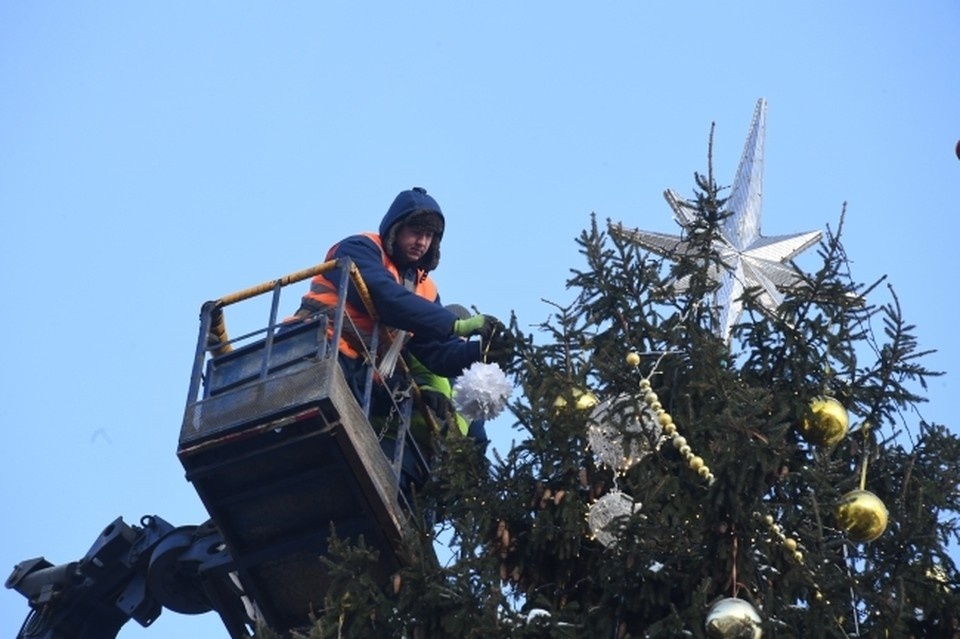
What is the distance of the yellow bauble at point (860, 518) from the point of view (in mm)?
9461

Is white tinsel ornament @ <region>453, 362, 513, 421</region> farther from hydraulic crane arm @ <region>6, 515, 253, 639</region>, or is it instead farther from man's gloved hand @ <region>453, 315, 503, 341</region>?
hydraulic crane arm @ <region>6, 515, 253, 639</region>

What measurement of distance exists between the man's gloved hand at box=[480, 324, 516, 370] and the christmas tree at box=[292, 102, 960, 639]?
1.73 feet

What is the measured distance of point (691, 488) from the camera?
32.4 feet

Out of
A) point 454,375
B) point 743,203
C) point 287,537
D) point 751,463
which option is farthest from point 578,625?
point 743,203

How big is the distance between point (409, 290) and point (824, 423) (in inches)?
148

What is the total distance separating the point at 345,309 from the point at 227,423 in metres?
1.31

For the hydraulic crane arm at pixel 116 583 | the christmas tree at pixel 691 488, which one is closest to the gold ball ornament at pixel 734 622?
the christmas tree at pixel 691 488

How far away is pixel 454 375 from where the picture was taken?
1291 centimetres

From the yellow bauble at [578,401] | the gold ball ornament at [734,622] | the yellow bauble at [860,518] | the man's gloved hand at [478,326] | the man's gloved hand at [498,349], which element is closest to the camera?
the gold ball ornament at [734,622]

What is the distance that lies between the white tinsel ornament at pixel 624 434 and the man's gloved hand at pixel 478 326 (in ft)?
7.31

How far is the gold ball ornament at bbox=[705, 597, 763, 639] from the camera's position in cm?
874

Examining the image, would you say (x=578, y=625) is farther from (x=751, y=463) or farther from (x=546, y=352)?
(x=546, y=352)

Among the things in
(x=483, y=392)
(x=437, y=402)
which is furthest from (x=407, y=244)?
(x=483, y=392)

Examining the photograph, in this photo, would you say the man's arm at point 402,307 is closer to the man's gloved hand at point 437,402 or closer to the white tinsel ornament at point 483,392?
the man's gloved hand at point 437,402
